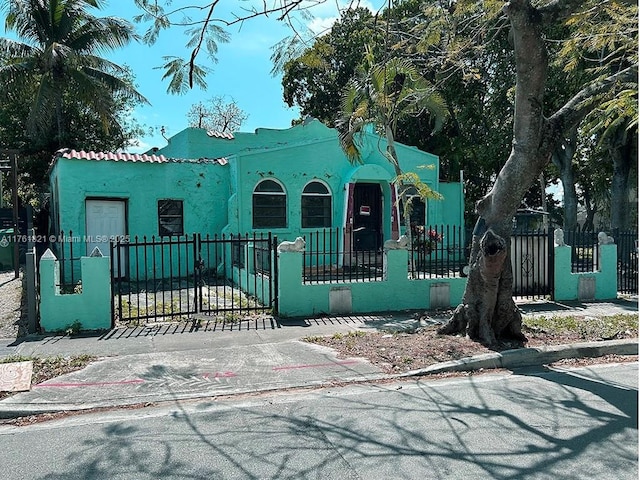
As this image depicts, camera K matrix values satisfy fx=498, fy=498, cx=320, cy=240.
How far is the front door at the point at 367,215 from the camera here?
16.4 m

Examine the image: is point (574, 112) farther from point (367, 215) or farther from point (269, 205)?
point (367, 215)

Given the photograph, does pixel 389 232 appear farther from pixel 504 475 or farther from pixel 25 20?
pixel 25 20

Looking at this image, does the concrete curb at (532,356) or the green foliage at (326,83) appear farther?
the green foliage at (326,83)

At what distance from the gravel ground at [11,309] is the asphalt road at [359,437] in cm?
398

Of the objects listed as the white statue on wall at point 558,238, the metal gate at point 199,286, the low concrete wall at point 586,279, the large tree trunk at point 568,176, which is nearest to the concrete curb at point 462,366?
the metal gate at point 199,286

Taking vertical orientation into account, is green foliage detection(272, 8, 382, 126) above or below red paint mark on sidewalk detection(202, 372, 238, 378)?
above

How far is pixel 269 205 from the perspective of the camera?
49.5 feet

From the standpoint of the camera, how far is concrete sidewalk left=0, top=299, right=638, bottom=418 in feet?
17.7

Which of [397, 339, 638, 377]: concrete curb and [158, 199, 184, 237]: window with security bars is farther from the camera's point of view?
[158, 199, 184, 237]: window with security bars

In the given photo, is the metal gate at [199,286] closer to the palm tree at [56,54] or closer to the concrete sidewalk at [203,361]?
the concrete sidewalk at [203,361]

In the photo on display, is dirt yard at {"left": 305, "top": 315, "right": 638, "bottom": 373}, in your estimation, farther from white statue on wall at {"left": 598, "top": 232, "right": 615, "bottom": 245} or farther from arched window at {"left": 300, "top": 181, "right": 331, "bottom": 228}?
arched window at {"left": 300, "top": 181, "right": 331, "bottom": 228}

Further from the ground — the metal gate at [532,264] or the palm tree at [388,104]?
the palm tree at [388,104]

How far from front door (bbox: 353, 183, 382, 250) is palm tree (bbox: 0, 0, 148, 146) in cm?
1032

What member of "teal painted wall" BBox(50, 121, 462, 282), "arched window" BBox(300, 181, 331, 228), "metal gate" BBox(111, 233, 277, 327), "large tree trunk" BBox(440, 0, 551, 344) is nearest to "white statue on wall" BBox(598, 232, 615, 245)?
"teal painted wall" BBox(50, 121, 462, 282)
